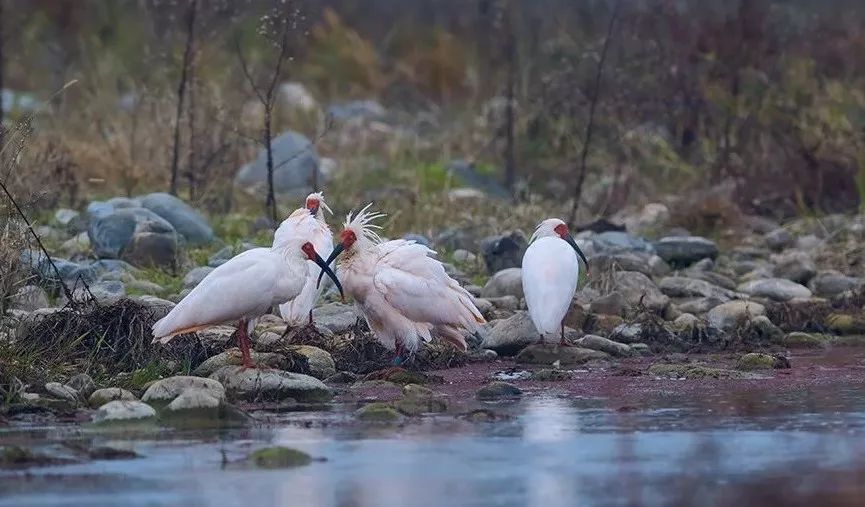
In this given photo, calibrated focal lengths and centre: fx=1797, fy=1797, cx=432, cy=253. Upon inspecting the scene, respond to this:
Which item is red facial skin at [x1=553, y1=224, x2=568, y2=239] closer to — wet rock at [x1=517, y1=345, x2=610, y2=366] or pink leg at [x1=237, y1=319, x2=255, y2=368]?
wet rock at [x1=517, y1=345, x2=610, y2=366]

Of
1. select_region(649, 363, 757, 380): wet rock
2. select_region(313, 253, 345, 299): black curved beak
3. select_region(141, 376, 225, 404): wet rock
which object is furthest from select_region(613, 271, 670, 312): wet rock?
select_region(141, 376, 225, 404): wet rock

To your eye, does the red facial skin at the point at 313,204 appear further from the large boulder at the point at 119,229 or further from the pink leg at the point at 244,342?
the pink leg at the point at 244,342

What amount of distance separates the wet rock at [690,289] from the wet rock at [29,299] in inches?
188

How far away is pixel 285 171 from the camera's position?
63.0ft

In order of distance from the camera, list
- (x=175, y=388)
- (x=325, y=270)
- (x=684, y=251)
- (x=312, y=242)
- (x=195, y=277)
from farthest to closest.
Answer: (x=684, y=251) → (x=195, y=277) → (x=312, y=242) → (x=325, y=270) → (x=175, y=388)

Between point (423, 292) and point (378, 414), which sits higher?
point (423, 292)

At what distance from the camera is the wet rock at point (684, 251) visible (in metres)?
15.5

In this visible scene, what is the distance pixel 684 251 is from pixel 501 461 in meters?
7.88

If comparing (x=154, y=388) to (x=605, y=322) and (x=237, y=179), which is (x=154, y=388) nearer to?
(x=605, y=322)

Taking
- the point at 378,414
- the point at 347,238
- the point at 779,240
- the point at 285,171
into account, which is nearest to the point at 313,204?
the point at 347,238

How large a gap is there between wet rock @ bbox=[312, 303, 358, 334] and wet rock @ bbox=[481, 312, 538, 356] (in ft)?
3.08

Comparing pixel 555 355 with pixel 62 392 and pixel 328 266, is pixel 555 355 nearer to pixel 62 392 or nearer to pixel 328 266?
pixel 328 266

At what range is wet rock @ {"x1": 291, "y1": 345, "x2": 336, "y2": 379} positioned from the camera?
1068cm

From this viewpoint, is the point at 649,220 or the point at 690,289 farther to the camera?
the point at 649,220
